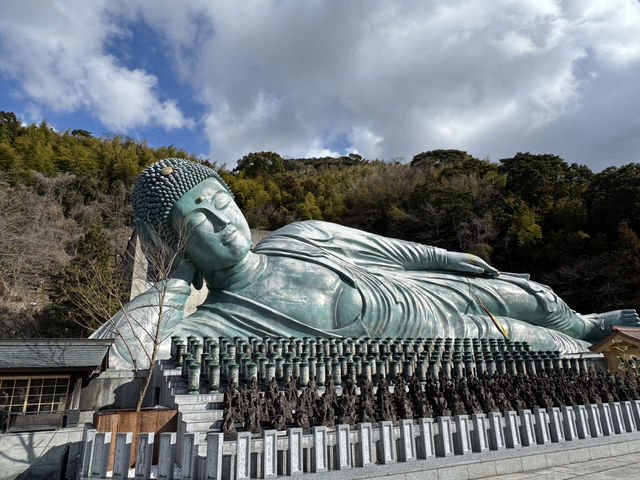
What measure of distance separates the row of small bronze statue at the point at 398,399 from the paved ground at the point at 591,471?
0.80 m

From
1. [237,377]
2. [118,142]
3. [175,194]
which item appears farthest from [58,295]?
[118,142]

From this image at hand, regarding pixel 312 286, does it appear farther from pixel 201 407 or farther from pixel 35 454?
pixel 35 454

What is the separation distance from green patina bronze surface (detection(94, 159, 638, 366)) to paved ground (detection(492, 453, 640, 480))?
4186 mm

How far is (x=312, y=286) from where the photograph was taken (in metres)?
8.77

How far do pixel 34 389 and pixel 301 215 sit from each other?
23.4 metres

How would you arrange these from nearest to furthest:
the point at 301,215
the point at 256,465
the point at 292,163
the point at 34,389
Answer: the point at 256,465 → the point at 34,389 → the point at 301,215 → the point at 292,163

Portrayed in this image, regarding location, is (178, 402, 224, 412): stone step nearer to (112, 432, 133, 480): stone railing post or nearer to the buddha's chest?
(112, 432, 133, 480): stone railing post

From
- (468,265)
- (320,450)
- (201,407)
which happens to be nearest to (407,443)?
(320,450)

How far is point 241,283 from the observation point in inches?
344

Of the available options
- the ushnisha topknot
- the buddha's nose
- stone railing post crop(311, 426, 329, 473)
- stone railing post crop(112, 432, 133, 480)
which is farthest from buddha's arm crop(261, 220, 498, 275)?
stone railing post crop(112, 432, 133, 480)

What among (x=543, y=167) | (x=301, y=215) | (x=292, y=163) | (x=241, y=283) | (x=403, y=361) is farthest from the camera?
(x=292, y=163)

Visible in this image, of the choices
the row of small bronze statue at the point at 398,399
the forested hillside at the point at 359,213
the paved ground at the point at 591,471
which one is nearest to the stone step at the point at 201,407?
the row of small bronze statue at the point at 398,399

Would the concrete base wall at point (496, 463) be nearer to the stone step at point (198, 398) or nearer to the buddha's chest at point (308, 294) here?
the stone step at point (198, 398)

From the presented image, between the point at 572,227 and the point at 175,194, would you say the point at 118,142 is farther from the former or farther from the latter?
the point at 572,227
